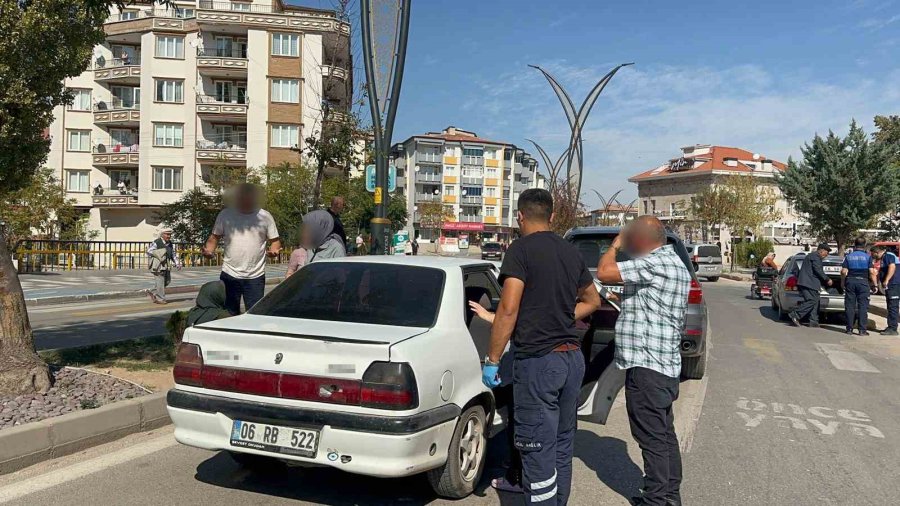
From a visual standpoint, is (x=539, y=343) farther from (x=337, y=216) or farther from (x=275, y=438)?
(x=337, y=216)

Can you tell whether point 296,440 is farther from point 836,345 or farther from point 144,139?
point 144,139

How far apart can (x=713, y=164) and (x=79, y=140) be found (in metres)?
65.5

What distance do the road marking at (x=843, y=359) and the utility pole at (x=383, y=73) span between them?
23.0 ft

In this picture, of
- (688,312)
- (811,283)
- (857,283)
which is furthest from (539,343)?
(811,283)

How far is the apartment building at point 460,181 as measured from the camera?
98.4m

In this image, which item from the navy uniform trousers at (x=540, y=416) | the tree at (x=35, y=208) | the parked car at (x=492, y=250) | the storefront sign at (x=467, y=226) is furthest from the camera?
the storefront sign at (x=467, y=226)

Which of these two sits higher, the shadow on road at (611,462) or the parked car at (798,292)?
the parked car at (798,292)

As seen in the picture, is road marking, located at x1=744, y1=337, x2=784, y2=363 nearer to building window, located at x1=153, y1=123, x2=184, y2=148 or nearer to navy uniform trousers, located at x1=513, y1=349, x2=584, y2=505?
navy uniform trousers, located at x1=513, y1=349, x2=584, y2=505

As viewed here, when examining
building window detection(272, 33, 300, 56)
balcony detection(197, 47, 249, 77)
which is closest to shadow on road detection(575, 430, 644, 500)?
building window detection(272, 33, 300, 56)

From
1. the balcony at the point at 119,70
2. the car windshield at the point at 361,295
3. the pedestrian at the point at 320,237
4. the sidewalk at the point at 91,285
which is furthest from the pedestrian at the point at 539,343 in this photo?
the balcony at the point at 119,70

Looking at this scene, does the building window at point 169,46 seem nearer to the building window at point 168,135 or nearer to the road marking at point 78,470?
the building window at point 168,135

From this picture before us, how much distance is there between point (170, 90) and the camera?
4719cm

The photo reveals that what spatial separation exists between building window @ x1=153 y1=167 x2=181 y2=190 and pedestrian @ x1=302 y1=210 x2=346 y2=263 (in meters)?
42.4

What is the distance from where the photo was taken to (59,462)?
16.0 feet
